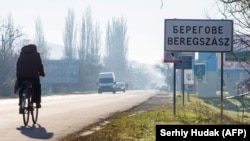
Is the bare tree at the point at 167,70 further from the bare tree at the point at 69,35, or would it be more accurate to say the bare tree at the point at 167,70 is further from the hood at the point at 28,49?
the hood at the point at 28,49

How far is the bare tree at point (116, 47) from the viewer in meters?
148

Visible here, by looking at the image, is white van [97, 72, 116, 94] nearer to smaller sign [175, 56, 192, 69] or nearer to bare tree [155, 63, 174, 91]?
smaller sign [175, 56, 192, 69]

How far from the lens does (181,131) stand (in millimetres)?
7457

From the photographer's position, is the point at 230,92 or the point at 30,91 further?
the point at 230,92

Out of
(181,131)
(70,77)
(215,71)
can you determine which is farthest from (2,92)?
(181,131)

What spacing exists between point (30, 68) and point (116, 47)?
136m

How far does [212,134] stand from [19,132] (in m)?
4.94

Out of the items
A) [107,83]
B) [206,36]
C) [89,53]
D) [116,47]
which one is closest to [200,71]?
[206,36]

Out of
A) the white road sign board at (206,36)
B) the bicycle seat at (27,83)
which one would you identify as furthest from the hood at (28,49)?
the white road sign board at (206,36)

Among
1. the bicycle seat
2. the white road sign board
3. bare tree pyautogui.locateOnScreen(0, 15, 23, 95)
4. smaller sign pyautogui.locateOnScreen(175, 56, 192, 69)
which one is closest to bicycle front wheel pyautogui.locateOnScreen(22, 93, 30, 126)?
the bicycle seat

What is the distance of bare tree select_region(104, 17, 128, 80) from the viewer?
484 feet

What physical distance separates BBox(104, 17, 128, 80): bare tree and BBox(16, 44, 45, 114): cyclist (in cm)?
13435

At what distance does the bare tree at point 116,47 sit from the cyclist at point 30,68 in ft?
441

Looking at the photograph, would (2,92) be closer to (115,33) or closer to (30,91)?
(30,91)
